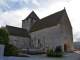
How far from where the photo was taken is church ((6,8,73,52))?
94.7ft

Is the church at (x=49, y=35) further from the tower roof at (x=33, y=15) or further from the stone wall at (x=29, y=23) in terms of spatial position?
the tower roof at (x=33, y=15)

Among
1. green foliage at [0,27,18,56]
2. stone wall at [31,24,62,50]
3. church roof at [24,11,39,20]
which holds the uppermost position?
church roof at [24,11,39,20]

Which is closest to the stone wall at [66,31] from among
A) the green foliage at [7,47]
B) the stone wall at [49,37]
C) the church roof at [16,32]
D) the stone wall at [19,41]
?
the stone wall at [49,37]

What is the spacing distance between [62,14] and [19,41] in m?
14.0

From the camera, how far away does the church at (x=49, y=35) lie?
28.9 meters

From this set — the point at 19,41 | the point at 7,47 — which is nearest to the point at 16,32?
the point at 19,41

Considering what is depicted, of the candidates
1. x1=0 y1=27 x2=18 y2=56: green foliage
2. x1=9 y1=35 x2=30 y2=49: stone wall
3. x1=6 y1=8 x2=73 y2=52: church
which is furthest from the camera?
x1=9 y1=35 x2=30 y2=49: stone wall

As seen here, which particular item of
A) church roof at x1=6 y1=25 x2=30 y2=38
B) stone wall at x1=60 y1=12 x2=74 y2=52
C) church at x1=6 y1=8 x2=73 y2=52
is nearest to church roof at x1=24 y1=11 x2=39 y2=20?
church at x1=6 y1=8 x2=73 y2=52

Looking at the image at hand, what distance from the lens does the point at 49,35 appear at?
100 ft

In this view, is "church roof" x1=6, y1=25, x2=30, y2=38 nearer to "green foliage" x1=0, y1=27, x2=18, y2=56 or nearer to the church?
the church

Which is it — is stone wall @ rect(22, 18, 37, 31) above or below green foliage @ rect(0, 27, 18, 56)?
above

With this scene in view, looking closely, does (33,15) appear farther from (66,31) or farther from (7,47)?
(7,47)

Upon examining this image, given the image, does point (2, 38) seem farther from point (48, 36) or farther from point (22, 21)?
point (22, 21)

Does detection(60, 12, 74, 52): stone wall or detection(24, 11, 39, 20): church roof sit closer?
detection(60, 12, 74, 52): stone wall
